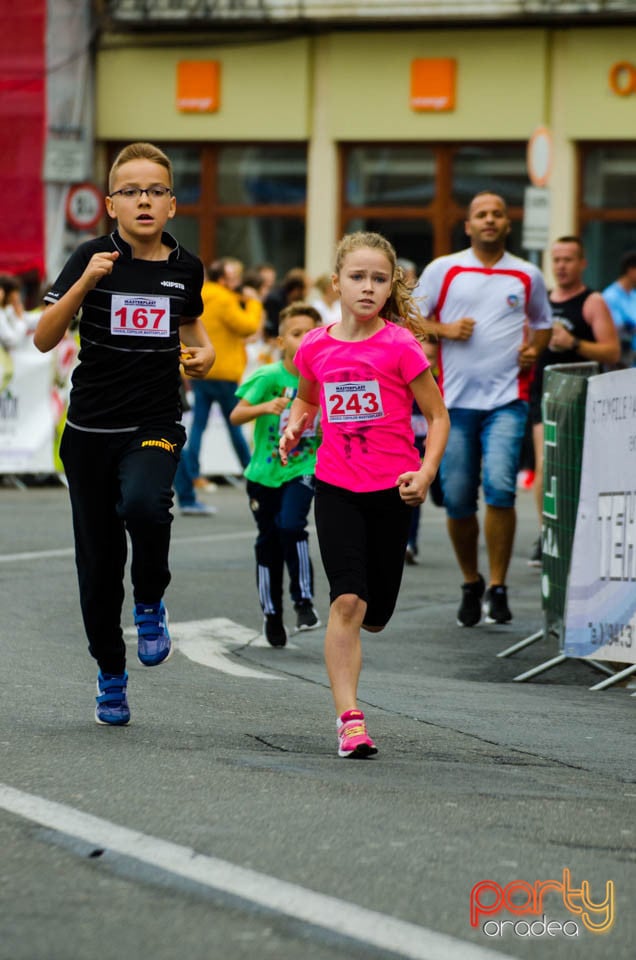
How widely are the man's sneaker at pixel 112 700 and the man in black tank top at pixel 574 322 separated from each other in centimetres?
605

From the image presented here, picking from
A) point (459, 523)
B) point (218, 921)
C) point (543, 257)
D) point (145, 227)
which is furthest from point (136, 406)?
point (543, 257)

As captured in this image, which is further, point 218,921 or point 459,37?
point 459,37

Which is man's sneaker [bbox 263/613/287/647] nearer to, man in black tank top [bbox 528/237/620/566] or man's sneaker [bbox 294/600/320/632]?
man's sneaker [bbox 294/600/320/632]

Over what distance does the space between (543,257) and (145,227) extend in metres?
20.3

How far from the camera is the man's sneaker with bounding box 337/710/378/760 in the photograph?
21.3ft

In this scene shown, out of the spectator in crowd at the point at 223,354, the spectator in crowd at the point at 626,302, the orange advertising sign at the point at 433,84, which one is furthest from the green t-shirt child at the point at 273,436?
the orange advertising sign at the point at 433,84

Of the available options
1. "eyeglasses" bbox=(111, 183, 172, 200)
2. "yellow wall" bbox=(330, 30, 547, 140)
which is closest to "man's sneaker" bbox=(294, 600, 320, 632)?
"eyeglasses" bbox=(111, 183, 172, 200)

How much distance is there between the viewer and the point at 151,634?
675 cm

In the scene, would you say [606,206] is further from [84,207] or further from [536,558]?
[536,558]

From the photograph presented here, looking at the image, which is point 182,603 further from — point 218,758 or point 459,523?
point 218,758

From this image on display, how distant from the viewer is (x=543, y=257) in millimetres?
26578

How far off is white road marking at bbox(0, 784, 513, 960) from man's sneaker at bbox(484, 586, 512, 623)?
5.30 m

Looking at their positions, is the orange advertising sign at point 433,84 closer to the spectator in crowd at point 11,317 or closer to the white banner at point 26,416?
the spectator in crowd at point 11,317

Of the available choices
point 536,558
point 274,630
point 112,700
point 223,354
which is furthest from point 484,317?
point 223,354
